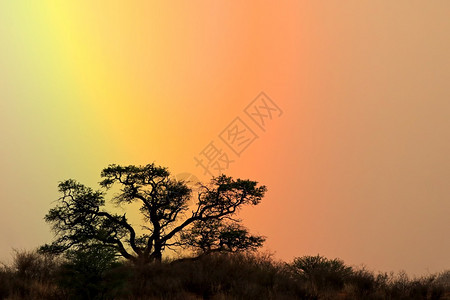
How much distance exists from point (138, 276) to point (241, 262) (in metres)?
4.66

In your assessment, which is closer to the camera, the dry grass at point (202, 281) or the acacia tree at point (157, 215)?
the dry grass at point (202, 281)

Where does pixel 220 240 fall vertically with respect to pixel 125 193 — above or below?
below

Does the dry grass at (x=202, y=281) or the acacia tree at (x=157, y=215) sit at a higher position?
the acacia tree at (x=157, y=215)

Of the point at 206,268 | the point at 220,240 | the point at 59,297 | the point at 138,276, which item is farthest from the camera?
the point at 220,240

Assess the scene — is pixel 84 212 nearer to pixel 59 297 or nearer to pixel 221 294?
pixel 59 297

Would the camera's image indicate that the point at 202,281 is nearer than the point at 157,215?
Yes

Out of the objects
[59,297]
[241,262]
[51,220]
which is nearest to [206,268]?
[241,262]

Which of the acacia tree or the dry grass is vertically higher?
the acacia tree

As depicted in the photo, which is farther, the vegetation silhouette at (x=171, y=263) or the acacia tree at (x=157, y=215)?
the acacia tree at (x=157, y=215)

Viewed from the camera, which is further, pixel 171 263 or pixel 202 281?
pixel 171 263

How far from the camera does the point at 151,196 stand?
24.2m

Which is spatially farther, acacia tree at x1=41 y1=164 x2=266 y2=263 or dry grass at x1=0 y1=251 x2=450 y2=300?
acacia tree at x1=41 y1=164 x2=266 y2=263

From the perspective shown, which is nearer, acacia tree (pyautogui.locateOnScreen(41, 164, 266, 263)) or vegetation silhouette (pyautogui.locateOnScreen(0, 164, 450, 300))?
vegetation silhouette (pyautogui.locateOnScreen(0, 164, 450, 300))

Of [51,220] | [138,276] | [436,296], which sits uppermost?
[51,220]
